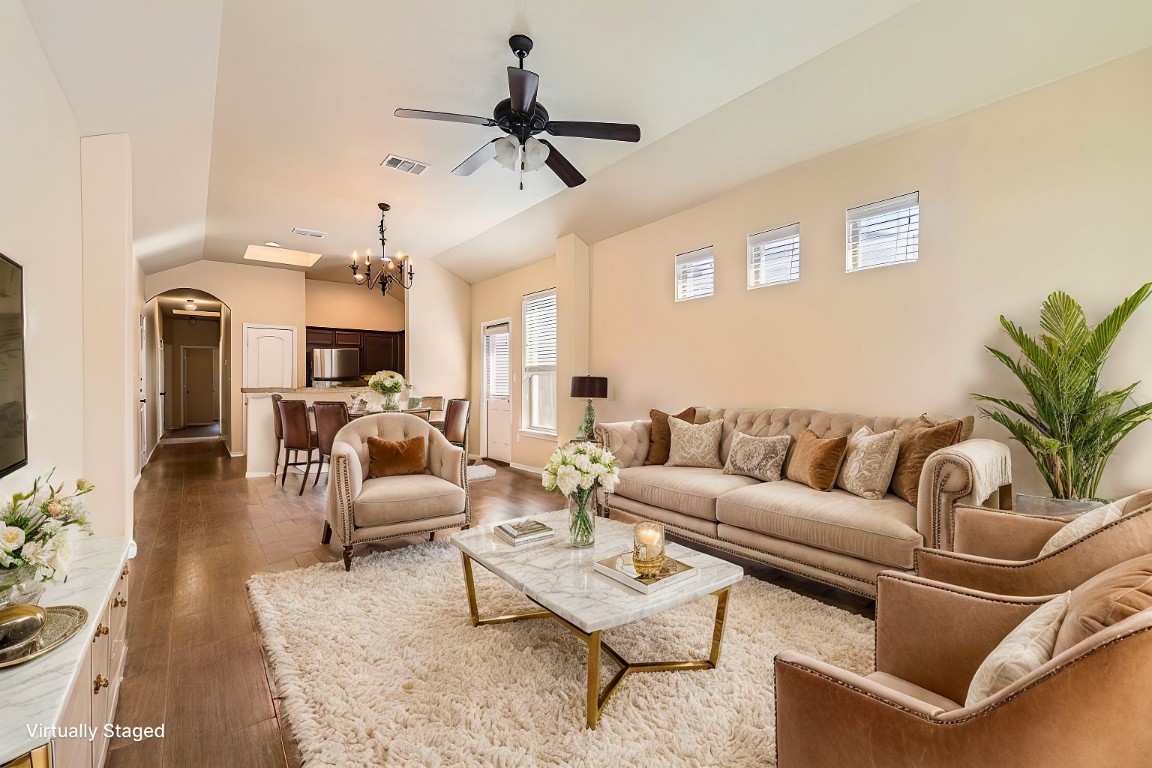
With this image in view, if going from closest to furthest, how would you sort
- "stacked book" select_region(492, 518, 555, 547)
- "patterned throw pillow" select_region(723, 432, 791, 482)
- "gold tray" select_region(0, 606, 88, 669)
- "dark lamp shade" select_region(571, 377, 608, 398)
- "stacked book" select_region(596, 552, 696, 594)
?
1. "gold tray" select_region(0, 606, 88, 669)
2. "stacked book" select_region(596, 552, 696, 594)
3. "stacked book" select_region(492, 518, 555, 547)
4. "patterned throw pillow" select_region(723, 432, 791, 482)
5. "dark lamp shade" select_region(571, 377, 608, 398)

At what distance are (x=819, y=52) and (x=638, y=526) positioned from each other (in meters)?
2.80

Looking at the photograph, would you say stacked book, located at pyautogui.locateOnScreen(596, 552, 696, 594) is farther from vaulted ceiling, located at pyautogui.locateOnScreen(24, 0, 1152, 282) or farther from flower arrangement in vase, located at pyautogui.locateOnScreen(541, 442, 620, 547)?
vaulted ceiling, located at pyautogui.locateOnScreen(24, 0, 1152, 282)

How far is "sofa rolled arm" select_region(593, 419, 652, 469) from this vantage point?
13.5ft

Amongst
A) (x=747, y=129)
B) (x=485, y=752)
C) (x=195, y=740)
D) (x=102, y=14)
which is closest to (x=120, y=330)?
(x=102, y=14)

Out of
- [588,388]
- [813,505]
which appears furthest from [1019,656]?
[588,388]

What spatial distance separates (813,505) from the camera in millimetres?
2777

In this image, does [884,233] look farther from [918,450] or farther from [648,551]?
[648,551]

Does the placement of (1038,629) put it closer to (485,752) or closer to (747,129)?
(485,752)

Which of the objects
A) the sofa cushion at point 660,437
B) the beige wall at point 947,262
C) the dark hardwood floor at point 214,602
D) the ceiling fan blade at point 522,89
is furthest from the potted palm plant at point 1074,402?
the ceiling fan blade at point 522,89

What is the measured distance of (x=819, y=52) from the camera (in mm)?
2871

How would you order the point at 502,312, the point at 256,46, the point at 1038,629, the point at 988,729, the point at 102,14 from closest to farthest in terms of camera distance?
the point at 988,729
the point at 1038,629
the point at 102,14
the point at 256,46
the point at 502,312

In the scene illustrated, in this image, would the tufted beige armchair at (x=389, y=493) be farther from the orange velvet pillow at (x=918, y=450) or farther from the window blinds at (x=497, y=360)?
the window blinds at (x=497, y=360)

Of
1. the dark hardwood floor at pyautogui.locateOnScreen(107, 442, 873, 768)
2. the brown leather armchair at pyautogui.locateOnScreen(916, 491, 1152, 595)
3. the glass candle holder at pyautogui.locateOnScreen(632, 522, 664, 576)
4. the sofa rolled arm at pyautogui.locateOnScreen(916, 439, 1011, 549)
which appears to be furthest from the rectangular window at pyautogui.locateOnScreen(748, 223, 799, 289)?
the glass candle holder at pyautogui.locateOnScreen(632, 522, 664, 576)

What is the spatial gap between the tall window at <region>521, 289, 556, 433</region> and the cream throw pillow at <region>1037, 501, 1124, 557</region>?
5243 mm
